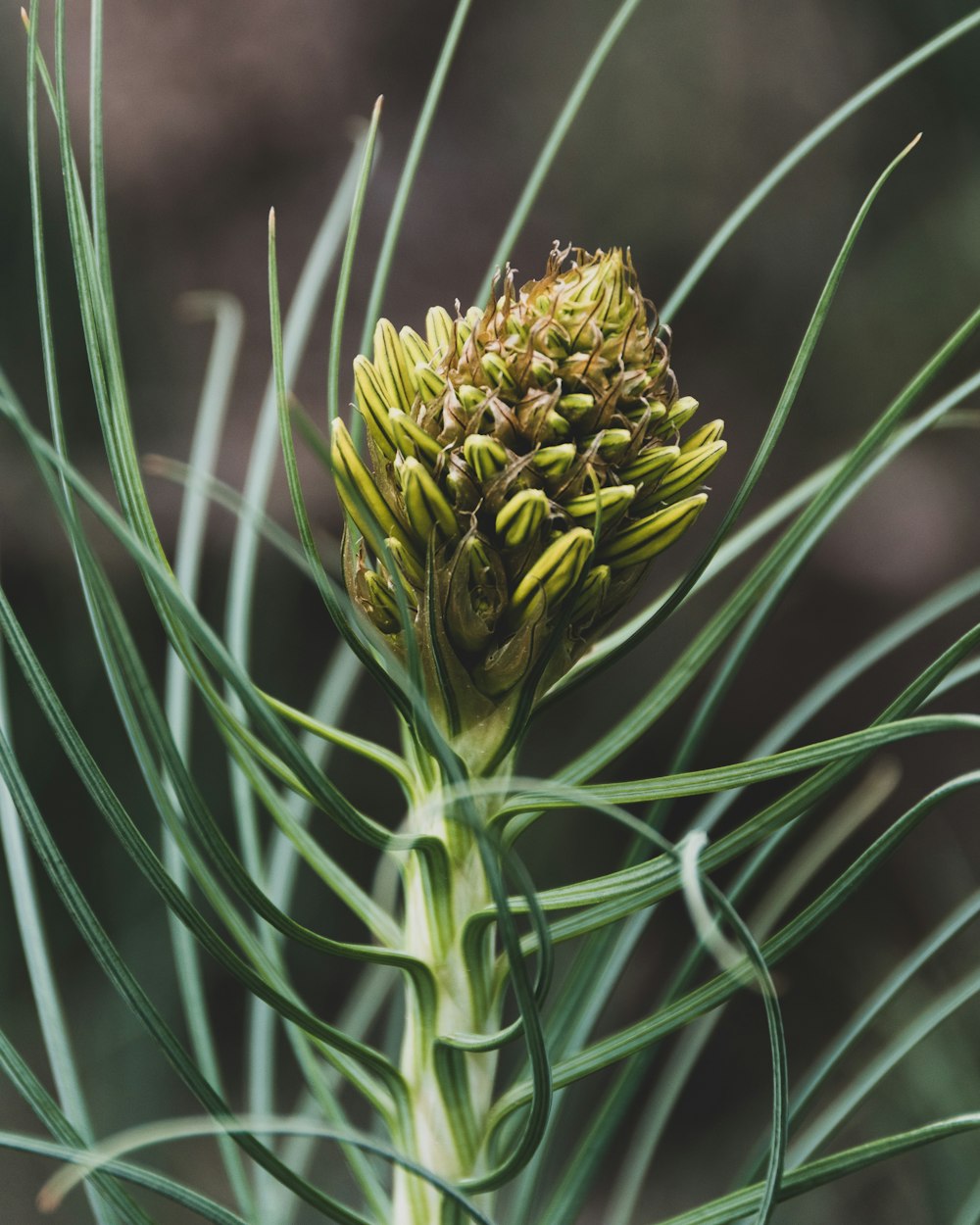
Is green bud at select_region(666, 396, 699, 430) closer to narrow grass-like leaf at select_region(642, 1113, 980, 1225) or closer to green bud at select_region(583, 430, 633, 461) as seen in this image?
green bud at select_region(583, 430, 633, 461)

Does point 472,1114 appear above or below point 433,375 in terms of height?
below

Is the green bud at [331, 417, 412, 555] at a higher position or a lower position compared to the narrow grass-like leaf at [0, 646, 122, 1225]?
higher

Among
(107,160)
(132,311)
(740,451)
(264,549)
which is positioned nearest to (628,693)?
(740,451)

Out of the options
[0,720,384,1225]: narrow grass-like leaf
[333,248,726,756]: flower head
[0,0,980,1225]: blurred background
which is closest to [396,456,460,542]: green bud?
[333,248,726,756]: flower head

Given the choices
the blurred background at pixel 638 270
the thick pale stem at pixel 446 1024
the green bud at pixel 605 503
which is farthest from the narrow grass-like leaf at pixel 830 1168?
the blurred background at pixel 638 270

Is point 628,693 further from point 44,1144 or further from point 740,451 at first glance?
point 44,1144

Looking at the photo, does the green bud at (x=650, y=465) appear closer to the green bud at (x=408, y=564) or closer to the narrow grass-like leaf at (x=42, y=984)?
the green bud at (x=408, y=564)
